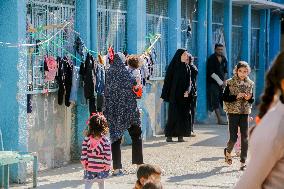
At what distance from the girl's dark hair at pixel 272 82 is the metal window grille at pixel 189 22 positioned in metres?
13.3

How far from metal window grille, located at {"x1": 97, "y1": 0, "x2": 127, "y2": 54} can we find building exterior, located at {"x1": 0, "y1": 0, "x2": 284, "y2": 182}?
0.02 m

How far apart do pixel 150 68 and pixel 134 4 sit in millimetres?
1373

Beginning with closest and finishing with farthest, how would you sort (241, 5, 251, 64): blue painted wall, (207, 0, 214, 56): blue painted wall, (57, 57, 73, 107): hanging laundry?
(57, 57, 73, 107): hanging laundry < (207, 0, 214, 56): blue painted wall < (241, 5, 251, 64): blue painted wall

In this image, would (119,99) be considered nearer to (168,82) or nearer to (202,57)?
(168,82)

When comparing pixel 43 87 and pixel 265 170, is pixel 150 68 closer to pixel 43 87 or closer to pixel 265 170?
pixel 43 87

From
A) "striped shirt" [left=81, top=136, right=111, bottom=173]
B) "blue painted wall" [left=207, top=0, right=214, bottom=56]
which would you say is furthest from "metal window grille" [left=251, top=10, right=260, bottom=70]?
"striped shirt" [left=81, top=136, right=111, bottom=173]

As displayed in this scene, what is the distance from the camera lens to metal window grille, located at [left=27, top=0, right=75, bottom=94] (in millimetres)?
9642

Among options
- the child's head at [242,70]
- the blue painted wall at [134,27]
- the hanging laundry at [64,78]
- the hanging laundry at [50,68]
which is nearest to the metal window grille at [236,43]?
the blue painted wall at [134,27]

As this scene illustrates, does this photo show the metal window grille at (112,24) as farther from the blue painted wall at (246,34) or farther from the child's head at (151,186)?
the blue painted wall at (246,34)

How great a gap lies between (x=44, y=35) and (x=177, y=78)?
360 centimetres

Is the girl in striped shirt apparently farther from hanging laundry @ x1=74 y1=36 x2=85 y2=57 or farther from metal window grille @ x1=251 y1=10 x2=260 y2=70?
metal window grille @ x1=251 y1=10 x2=260 y2=70

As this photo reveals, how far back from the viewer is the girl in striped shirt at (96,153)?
7465mm

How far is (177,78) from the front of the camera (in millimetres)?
12805

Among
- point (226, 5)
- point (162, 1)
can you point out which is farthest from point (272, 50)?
point (162, 1)
